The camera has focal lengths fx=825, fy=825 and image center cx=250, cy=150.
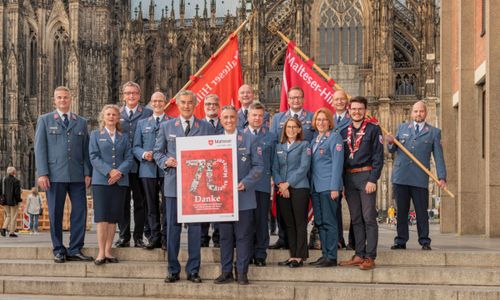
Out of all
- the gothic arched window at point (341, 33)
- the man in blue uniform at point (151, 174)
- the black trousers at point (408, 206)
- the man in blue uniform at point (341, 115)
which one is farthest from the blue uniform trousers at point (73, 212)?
the gothic arched window at point (341, 33)

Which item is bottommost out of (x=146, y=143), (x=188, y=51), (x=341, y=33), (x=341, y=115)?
(x=146, y=143)

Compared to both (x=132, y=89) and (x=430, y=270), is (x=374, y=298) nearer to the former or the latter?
(x=430, y=270)

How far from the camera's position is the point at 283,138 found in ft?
31.4

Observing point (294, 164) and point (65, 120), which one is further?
point (65, 120)

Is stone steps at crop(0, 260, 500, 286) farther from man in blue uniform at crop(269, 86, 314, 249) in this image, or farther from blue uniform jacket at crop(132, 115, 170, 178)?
blue uniform jacket at crop(132, 115, 170, 178)

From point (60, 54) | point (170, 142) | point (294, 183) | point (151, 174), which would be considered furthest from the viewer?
point (60, 54)

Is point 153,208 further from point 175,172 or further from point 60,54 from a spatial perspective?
point 60,54

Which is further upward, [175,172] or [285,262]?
[175,172]

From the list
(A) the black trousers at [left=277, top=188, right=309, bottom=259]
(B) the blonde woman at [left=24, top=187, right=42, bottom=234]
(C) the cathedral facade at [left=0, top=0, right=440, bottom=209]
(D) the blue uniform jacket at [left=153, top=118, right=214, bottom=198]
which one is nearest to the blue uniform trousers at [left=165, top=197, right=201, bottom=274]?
(D) the blue uniform jacket at [left=153, top=118, right=214, bottom=198]

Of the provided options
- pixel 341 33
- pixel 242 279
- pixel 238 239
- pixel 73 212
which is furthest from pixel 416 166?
pixel 341 33

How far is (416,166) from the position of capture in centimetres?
1088

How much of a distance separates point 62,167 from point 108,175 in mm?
674

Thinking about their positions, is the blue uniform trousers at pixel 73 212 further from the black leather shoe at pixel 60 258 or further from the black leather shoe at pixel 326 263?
the black leather shoe at pixel 326 263

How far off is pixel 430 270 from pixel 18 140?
42.6 metres
